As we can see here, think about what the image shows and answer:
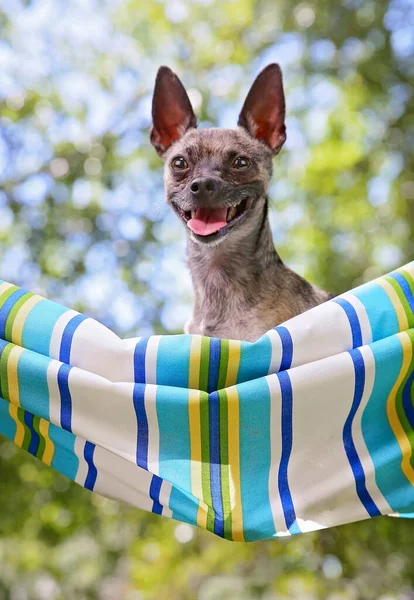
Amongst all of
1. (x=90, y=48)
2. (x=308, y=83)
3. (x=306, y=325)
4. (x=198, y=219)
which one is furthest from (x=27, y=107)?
(x=306, y=325)

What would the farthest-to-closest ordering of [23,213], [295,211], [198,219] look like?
[295,211] → [23,213] → [198,219]

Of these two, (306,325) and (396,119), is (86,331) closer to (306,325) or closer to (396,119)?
(306,325)

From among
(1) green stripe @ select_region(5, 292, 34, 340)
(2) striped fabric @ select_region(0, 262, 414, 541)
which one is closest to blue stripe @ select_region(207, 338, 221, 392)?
(2) striped fabric @ select_region(0, 262, 414, 541)

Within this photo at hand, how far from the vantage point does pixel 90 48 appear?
6258 mm

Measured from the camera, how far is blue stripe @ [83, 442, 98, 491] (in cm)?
181

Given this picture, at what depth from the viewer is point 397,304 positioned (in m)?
1.75

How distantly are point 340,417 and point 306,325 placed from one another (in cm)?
24

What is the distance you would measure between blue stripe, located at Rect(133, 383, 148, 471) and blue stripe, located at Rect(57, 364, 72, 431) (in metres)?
0.16

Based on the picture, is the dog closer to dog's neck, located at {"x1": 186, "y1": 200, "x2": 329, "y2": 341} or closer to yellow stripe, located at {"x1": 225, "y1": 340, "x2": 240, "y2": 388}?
dog's neck, located at {"x1": 186, "y1": 200, "x2": 329, "y2": 341}

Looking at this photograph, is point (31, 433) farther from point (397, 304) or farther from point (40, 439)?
point (397, 304)

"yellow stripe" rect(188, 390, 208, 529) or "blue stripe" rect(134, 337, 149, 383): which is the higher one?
"blue stripe" rect(134, 337, 149, 383)

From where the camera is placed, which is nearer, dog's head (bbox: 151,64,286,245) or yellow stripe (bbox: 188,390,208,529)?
yellow stripe (bbox: 188,390,208,529)

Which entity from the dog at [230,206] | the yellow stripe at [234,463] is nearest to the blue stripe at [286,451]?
the yellow stripe at [234,463]

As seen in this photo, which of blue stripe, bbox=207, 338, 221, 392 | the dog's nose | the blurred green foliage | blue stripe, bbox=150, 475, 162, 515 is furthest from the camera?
the blurred green foliage
